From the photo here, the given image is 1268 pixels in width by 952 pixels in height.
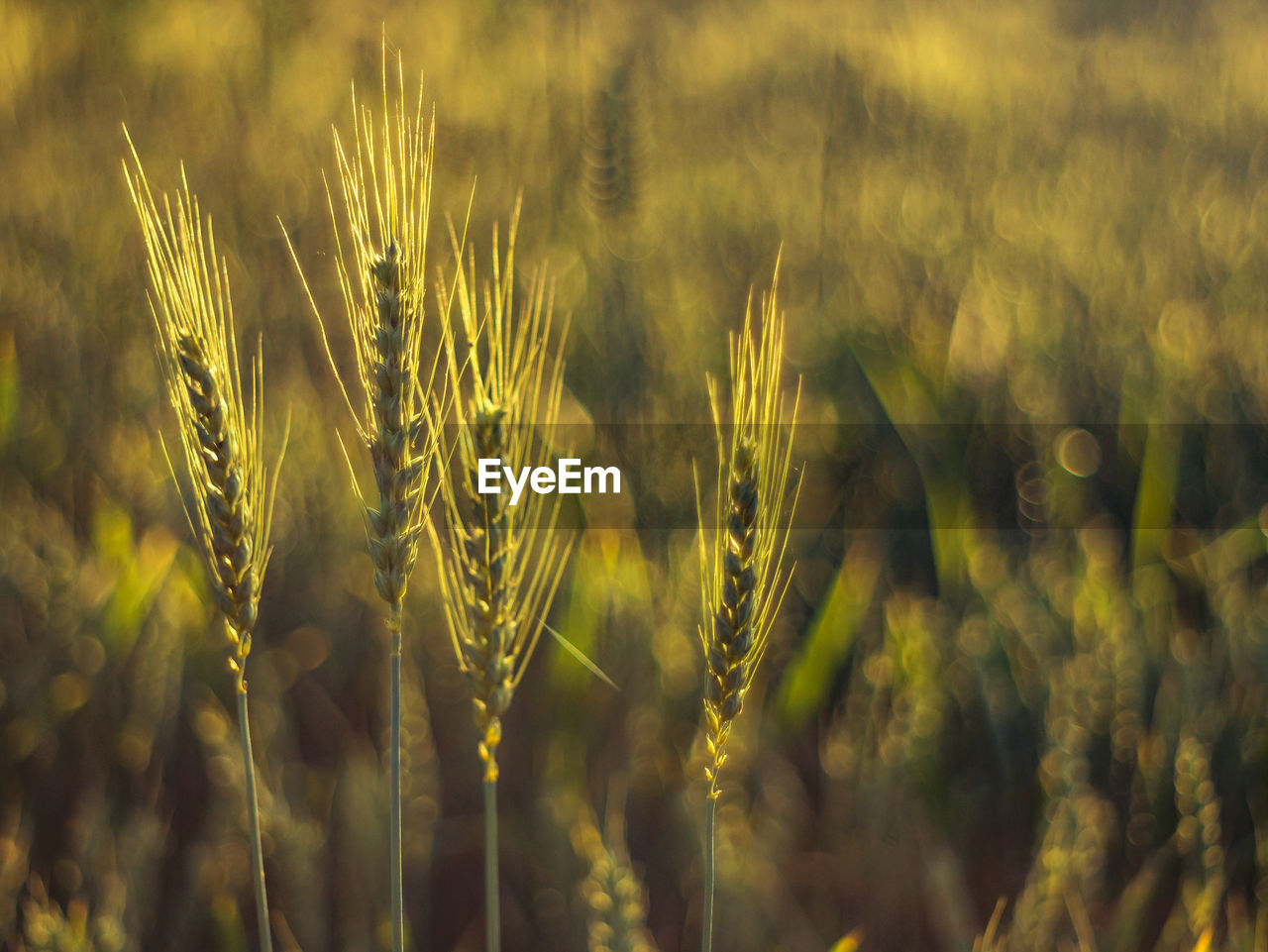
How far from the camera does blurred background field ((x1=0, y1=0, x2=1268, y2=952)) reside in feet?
3.30

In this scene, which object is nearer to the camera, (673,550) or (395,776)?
(395,776)

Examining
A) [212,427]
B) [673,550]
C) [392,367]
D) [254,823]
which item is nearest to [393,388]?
[392,367]

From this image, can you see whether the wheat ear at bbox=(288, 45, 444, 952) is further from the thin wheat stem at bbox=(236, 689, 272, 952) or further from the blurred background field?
the blurred background field

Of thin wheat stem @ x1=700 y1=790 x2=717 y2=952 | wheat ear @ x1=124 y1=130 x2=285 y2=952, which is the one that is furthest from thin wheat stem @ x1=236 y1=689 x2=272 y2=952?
thin wheat stem @ x1=700 y1=790 x2=717 y2=952

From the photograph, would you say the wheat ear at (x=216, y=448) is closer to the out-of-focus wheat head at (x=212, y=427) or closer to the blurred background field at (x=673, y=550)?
the out-of-focus wheat head at (x=212, y=427)

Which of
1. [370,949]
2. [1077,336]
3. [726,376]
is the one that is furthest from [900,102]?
[370,949]

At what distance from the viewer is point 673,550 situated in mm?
1435

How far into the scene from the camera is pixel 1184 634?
134 centimetres

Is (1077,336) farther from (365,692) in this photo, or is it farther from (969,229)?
(365,692)

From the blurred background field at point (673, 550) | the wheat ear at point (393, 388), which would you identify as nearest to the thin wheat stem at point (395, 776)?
the wheat ear at point (393, 388)

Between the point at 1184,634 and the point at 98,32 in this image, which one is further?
the point at 98,32

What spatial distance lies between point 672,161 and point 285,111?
136 cm

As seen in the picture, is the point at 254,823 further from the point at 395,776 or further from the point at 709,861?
the point at 709,861

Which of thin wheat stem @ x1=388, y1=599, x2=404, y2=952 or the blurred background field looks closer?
thin wheat stem @ x1=388, y1=599, x2=404, y2=952
